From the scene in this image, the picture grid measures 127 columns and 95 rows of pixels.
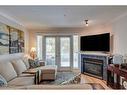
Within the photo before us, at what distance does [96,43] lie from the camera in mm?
6594

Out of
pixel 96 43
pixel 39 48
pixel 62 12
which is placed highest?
pixel 62 12

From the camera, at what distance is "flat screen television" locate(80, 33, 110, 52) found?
597cm

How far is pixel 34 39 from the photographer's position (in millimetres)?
7715

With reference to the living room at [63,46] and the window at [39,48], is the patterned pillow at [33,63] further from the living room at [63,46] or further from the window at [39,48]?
the window at [39,48]

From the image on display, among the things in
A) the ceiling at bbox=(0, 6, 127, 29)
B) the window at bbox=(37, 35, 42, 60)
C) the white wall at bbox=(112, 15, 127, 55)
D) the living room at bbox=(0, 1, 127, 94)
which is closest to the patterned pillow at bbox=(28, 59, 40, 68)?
the living room at bbox=(0, 1, 127, 94)

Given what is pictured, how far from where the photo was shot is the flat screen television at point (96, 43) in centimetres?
A: 597

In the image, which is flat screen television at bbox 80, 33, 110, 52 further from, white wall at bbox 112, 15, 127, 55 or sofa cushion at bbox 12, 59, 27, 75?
sofa cushion at bbox 12, 59, 27, 75

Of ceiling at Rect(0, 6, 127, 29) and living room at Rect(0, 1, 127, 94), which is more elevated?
ceiling at Rect(0, 6, 127, 29)

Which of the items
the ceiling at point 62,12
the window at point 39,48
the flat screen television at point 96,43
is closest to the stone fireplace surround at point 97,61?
the flat screen television at point 96,43

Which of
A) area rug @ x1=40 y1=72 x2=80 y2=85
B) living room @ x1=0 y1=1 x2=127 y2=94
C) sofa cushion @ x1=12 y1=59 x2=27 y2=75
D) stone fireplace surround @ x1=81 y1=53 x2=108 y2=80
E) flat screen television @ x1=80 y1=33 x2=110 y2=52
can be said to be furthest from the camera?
flat screen television @ x1=80 y1=33 x2=110 y2=52

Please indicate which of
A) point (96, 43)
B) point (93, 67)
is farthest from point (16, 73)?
point (96, 43)

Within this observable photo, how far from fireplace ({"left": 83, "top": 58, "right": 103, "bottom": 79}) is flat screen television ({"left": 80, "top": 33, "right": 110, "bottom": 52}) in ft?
1.37

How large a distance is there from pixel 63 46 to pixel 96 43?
69.9 inches

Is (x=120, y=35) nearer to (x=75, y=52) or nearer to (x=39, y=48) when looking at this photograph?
(x=75, y=52)
